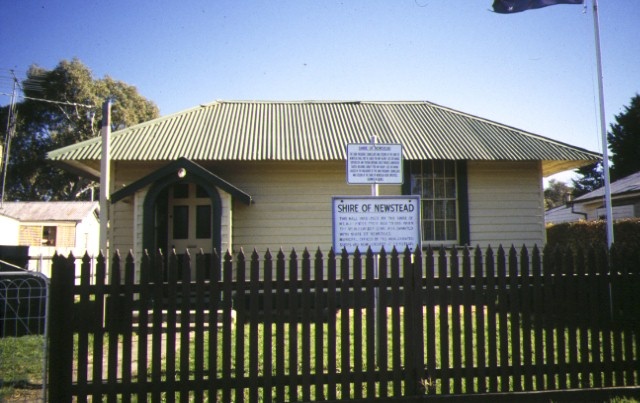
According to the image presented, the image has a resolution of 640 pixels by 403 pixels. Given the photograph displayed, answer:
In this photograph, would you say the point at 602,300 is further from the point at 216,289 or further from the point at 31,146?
the point at 31,146

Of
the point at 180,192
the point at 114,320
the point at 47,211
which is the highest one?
the point at 47,211

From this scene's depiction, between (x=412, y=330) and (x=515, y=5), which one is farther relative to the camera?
(x=515, y=5)

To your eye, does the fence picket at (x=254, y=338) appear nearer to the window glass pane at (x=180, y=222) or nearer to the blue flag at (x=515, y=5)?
the window glass pane at (x=180, y=222)

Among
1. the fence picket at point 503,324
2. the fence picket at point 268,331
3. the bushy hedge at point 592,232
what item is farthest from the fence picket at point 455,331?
the bushy hedge at point 592,232

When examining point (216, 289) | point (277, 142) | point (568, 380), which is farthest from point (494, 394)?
point (277, 142)

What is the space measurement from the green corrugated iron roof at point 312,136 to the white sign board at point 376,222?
5019 mm

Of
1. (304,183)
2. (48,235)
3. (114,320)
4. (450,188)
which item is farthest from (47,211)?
(114,320)

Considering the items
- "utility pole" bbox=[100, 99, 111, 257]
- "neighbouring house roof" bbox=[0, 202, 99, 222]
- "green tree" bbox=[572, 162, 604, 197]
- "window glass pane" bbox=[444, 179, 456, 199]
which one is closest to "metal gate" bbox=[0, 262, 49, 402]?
"utility pole" bbox=[100, 99, 111, 257]

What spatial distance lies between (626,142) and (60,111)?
165ft

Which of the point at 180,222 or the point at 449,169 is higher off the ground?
the point at 449,169

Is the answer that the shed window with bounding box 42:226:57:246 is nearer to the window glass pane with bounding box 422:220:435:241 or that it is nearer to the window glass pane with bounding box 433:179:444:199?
the window glass pane with bounding box 422:220:435:241

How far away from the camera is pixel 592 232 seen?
1606 cm

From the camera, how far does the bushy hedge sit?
43.9ft

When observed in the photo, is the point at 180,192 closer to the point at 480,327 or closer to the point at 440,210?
A: the point at 440,210
